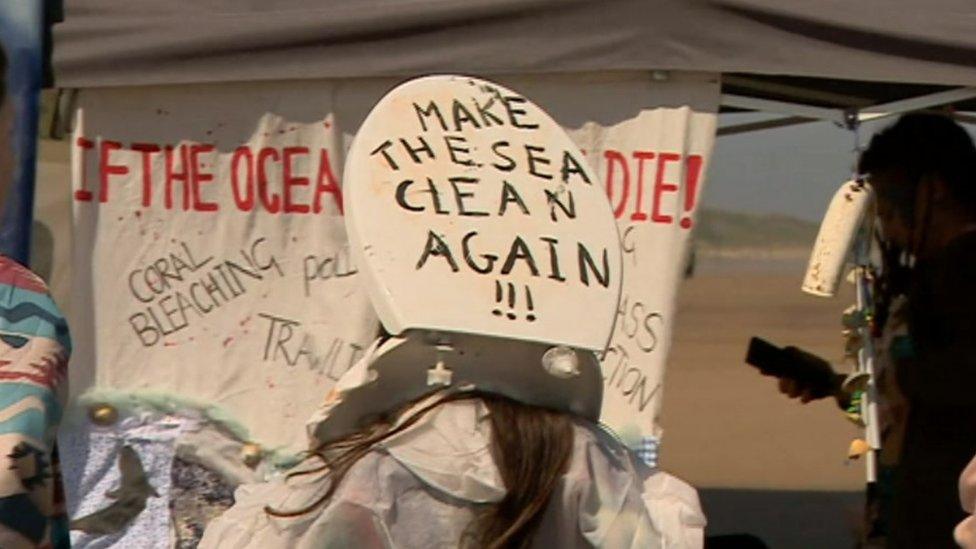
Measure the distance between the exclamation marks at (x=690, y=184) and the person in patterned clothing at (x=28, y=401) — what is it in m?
2.34

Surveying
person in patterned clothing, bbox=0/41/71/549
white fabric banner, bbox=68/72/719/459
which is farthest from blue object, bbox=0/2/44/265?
person in patterned clothing, bbox=0/41/71/549

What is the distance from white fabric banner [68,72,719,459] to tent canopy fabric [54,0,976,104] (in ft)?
0.41

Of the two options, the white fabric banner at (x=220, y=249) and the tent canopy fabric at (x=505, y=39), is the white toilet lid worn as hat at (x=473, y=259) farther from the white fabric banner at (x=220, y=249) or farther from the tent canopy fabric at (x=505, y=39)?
the white fabric banner at (x=220, y=249)

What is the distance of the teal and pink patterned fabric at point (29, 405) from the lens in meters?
1.57

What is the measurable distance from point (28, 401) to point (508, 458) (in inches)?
20.9

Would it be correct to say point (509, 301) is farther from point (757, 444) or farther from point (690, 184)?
point (757, 444)

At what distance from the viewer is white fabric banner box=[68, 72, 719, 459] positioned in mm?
3973

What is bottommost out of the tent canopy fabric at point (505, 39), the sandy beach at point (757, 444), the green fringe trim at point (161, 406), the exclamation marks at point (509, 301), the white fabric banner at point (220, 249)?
the sandy beach at point (757, 444)

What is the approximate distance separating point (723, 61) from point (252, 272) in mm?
1185

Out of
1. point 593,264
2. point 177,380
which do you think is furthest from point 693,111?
point 593,264

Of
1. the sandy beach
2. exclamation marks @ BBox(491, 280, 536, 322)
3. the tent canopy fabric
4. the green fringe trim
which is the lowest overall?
the sandy beach

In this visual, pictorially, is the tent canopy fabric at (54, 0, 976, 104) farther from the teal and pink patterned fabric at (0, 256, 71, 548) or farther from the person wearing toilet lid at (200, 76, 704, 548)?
the teal and pink patterned fabric at (0, 256, 71, 548)

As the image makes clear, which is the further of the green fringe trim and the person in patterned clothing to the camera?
the green fringe trim

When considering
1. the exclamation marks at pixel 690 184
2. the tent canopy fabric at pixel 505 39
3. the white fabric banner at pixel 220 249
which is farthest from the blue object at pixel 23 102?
the exclamation marks at pixel 690 184
